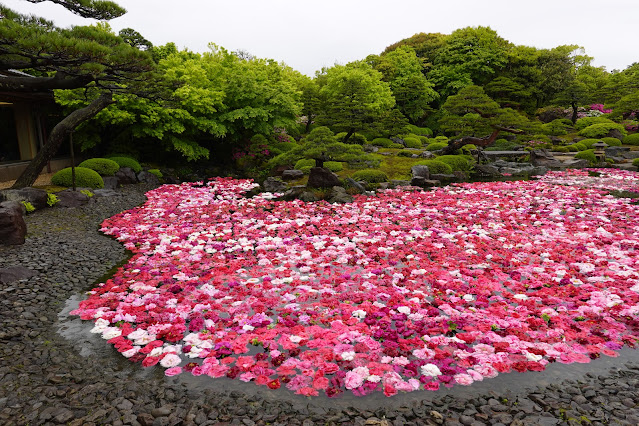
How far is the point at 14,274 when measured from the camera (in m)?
6.78

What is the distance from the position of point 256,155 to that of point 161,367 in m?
20.9

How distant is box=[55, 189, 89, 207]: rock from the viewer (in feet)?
42.1

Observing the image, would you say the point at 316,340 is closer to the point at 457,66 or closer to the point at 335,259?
the point at 335,259

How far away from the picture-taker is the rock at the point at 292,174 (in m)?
19.7

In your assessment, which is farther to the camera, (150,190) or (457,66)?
(457,66)

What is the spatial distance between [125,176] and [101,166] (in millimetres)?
1276

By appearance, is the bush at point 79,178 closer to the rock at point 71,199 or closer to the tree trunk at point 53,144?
the tree trunk at point 53,144

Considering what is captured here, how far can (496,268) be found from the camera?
735 cm

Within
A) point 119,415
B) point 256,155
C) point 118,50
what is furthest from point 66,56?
point 256,155

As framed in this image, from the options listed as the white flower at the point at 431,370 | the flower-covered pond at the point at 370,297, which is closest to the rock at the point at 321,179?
the flower-covered pond at the point at 370,297

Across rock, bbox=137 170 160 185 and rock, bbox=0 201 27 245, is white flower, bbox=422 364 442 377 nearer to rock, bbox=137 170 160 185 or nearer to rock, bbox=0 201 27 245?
rock, bbox=0 201 27 245

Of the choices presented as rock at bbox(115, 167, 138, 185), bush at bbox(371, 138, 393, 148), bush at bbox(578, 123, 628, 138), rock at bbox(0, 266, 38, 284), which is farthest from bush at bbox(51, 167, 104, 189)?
bush at bbox(578, 123, 628, 138)

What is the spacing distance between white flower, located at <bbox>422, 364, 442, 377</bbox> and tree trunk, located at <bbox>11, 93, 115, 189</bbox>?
46.9 feet

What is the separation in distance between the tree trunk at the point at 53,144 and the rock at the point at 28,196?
135cm
